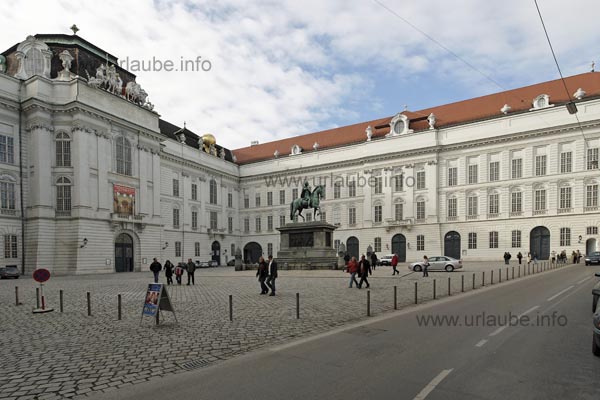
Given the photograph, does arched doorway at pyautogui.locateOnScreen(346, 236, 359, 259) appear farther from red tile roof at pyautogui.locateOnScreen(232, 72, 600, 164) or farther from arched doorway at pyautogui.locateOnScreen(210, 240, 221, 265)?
arched doorway at pyautogui.locateOnScreen(210, 240, 221, 265)

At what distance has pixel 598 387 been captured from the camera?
5.58 metres

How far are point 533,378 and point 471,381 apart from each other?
974 mm

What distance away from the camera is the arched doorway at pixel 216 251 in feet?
210

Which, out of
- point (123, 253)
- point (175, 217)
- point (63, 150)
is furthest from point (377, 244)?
point (63, 150)

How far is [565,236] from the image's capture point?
46.0 meters

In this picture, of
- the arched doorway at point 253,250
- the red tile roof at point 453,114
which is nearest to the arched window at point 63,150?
the red tile roof at point 453,114

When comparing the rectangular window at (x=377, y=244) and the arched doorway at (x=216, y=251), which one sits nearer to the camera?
the rectangular window at (x=377, y=244)

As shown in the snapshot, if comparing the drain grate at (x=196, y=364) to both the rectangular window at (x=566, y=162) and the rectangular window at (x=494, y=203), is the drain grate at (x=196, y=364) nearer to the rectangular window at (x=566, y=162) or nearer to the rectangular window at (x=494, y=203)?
the rectangular window at (x=494, y=203)

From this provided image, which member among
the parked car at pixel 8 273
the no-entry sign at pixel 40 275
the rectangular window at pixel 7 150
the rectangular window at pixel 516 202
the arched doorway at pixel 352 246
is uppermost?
the rectangular window at pixel 7 150

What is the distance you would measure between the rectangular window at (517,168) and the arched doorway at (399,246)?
16542 mm

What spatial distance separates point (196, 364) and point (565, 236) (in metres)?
51.1

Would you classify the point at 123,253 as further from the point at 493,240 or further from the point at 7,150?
the point at 493,240

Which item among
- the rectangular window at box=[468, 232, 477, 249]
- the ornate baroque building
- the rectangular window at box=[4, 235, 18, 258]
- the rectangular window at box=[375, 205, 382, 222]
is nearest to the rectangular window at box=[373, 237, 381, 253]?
the ornate baroque building

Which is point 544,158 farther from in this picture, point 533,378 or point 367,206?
point 533,378
